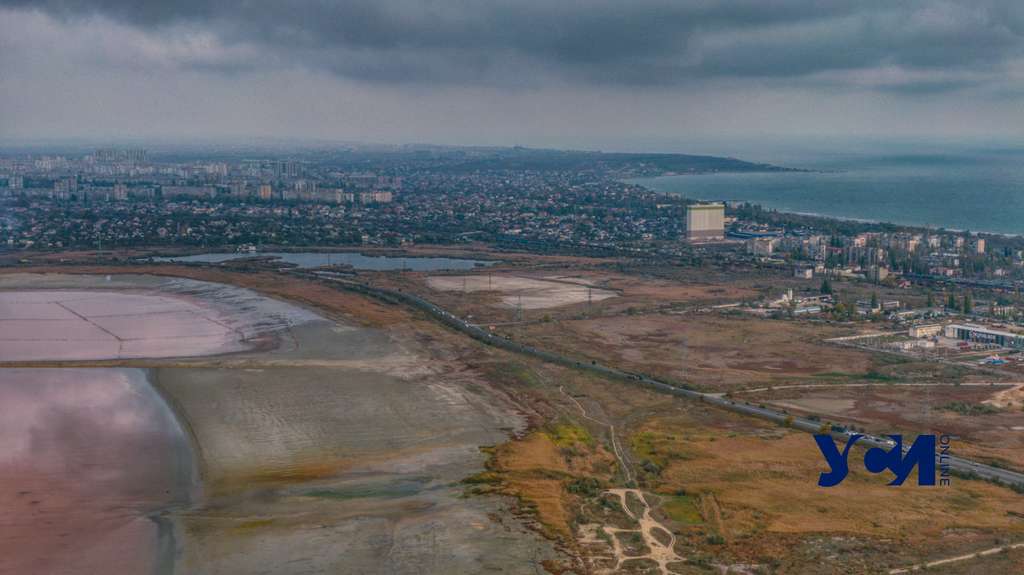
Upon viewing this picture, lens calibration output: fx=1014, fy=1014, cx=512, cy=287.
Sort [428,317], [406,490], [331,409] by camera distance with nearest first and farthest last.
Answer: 1. [406,490]
2. [331,409]
3. [428,317]

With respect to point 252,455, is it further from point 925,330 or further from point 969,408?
point 925,330

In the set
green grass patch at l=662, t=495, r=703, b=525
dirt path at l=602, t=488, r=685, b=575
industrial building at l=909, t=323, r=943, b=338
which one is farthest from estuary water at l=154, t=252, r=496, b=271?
dirt path at l=602, t=488, r=685, b=575

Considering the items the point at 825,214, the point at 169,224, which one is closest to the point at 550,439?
the point at 169,224

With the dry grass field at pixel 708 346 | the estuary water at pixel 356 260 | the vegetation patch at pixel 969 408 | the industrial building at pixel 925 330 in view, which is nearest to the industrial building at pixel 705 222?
the estuary water at pixel 356 260

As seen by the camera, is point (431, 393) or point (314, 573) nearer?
point (314, 573)

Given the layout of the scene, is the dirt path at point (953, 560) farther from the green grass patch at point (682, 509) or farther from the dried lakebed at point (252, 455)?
the dried lakebed at point (252, 455)

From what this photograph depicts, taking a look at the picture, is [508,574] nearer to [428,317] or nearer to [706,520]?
[706,520]

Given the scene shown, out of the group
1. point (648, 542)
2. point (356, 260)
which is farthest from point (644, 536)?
point (356, 260)
